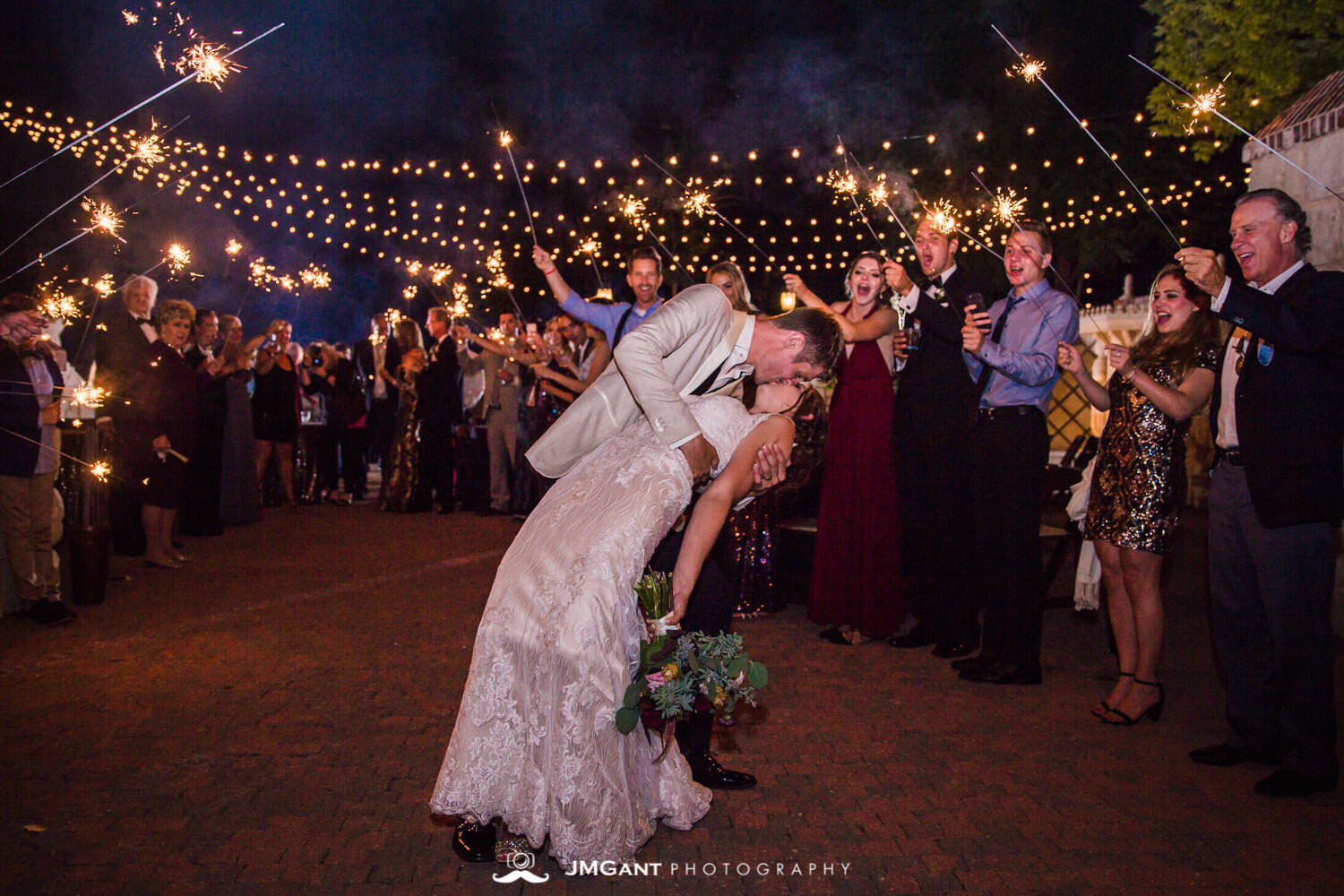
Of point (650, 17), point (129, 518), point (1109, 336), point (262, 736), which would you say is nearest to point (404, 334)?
point (129, 518)

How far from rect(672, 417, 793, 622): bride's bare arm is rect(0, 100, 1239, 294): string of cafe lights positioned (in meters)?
10.6

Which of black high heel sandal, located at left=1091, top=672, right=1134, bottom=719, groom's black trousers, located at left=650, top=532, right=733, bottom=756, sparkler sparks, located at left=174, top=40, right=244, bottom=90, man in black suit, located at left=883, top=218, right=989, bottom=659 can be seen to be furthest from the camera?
man in black suit, located at left=883, top=218, right=989, bottom=659

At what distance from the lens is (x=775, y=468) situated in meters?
3.25

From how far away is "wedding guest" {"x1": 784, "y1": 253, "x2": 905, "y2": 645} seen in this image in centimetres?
638

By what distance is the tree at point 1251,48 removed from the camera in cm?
1379

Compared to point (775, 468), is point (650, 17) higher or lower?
higher

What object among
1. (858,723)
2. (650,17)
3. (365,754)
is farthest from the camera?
(650,17)

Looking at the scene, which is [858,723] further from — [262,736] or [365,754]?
[262,736]

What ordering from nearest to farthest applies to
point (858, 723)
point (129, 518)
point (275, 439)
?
point (858, 723), point (129, 518), point (275, 439)

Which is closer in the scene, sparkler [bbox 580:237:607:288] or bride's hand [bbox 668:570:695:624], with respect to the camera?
bride's hand [bbox 668:570:695:624]

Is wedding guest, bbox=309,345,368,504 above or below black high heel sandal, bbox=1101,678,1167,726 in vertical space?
above

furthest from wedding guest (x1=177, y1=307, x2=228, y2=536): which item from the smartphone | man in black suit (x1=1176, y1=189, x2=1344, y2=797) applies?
man in black suit (x1=1176, y1=189, x2=1344, y2=797)

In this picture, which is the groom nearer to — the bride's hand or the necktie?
the bride's hand

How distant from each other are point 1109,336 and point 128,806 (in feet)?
71.6
